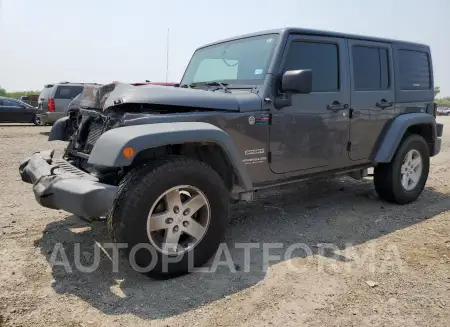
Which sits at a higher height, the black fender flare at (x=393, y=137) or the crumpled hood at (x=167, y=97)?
the crumpled hood at (x=167, y=97)

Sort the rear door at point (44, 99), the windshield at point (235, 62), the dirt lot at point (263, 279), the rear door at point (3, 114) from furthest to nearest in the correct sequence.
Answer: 1. the rear door at point (3, 114)
2. the rear door at point (44, 99)
3. the windshield at point (235, 62)
4. the dirt lot at point (263, 279)

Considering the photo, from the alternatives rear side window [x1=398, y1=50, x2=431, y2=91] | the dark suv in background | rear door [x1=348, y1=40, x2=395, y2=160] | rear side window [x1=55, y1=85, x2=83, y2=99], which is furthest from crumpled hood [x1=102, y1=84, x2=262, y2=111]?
rear side window [x1=55, y1=85, x2=83, y2=99]

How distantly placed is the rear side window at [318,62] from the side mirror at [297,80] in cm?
34

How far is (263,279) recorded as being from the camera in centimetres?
311

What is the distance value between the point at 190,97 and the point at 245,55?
96 centimetres

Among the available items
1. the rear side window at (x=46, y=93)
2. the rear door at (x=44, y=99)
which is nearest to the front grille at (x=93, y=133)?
the rear door at (x=44, y=99)

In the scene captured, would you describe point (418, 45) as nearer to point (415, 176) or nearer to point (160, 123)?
point (415, 176)

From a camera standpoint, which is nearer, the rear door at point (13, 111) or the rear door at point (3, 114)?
the rear door at point (3, 114)

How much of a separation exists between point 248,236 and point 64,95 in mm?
12766

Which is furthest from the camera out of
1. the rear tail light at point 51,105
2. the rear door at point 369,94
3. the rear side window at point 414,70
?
the rear tail light at point 51,105

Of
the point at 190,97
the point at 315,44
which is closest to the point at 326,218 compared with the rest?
the point at 315,44

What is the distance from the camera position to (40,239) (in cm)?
379

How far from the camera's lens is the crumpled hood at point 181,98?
3250 mm

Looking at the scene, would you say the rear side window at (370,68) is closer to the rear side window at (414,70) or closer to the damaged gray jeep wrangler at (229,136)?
the damaged gray jeep wrangler at (229,136)
